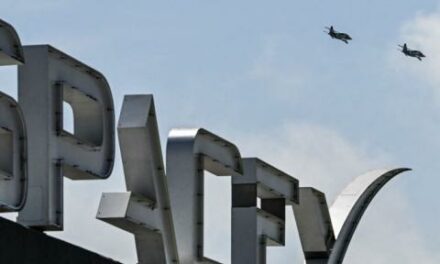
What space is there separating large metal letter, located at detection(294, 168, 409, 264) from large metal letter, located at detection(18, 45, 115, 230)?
412 inches

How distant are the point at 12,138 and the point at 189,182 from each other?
7459 mm

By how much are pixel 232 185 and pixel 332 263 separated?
250 inches

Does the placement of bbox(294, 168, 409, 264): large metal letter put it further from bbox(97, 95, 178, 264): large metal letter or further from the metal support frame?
the metal support frame

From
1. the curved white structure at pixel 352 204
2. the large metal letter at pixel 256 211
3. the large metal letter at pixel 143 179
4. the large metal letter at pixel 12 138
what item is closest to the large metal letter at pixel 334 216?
the curved white structure at pixel 352 204

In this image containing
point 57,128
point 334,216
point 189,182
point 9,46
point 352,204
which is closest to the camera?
point 9,46

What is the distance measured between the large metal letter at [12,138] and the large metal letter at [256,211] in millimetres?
9325

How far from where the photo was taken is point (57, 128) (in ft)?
95.0

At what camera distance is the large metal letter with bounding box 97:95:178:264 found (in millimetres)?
31422

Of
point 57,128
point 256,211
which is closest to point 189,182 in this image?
point 256,211

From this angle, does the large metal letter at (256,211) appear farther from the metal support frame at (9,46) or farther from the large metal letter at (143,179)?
the metal support frame at (9,46)

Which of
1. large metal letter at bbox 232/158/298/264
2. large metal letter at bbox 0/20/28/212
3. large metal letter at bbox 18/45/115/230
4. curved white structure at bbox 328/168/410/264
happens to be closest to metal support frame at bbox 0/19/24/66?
large metal letter at bbox 0/20/28/212

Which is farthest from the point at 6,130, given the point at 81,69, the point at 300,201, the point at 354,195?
the point at 354,195

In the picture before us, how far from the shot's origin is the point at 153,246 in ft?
104

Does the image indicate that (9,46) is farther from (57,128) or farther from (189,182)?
(189,182)
